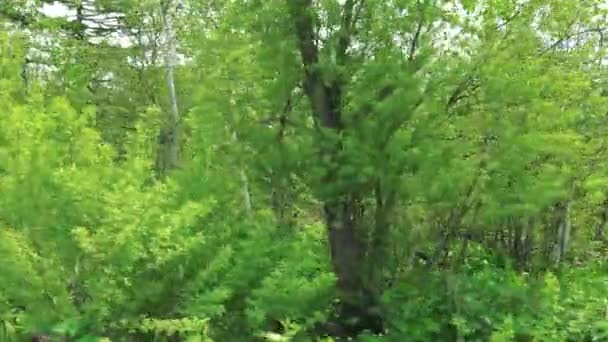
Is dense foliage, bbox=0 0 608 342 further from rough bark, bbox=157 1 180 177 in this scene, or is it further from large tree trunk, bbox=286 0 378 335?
rough bark, bbox=157 1 180 177

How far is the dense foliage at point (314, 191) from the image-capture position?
5.98 metres

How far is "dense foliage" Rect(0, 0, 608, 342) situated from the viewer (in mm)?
5977

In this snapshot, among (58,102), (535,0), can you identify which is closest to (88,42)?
(58,102)

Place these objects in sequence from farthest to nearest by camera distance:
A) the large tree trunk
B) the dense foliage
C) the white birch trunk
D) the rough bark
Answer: the white birch trunk, the rough bark, the large tree trunk, the dense foliage

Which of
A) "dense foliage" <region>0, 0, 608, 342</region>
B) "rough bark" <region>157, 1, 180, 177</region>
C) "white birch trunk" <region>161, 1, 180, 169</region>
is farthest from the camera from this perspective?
"white birch trunk" <region>161, 1, 180, 169</region>

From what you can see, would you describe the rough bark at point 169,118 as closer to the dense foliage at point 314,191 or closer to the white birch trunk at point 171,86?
the white birch trunk at point 171,86

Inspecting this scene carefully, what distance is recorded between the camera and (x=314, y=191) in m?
6.82

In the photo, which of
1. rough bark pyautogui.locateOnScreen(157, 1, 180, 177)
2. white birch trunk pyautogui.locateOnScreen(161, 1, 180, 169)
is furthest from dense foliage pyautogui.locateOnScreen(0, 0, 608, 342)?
white birch trunk pyautogui.locateOnScreen(161, 1, 180, 169)

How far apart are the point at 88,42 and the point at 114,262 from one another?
12.0 m

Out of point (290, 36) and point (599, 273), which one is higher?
point (290, 36)

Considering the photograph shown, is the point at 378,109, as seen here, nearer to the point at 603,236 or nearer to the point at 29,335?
the point at 29,335

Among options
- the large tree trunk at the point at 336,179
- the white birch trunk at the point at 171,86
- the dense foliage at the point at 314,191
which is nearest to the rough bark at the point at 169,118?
the white birch trunk at the point at 171,86

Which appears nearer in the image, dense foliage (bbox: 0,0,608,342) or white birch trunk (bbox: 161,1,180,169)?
dense foliage (bbox: 0,0,608,342)

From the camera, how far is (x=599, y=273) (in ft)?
35.4
